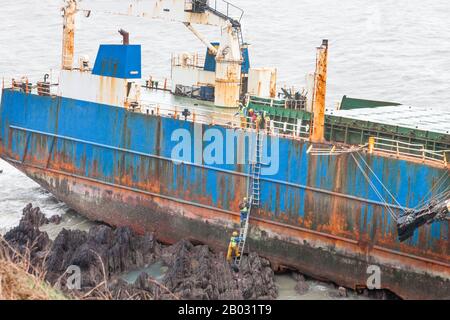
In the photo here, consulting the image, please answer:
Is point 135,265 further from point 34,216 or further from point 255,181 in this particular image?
point 34,216

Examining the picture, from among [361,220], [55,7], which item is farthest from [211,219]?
[55,7]

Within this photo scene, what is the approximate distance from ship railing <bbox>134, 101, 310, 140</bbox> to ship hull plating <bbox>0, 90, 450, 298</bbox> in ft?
1.36

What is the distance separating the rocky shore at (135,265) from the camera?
19.3 metres

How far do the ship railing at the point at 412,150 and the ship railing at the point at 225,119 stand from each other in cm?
221

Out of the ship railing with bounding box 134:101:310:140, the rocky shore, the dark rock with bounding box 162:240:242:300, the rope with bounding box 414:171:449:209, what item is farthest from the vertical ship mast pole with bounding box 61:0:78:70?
the rope with bounding box 414:171:449:209

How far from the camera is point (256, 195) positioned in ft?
73.4

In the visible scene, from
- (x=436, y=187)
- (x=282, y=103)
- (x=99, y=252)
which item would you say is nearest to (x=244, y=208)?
(x=99, y=252)

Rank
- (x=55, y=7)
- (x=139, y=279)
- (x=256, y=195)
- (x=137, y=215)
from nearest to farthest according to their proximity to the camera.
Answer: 1. (x=139, y=279)
2. (x=256, y=195)
3. (x=137, y=215)
4. (x=55, y=7)

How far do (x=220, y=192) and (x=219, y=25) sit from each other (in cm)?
627

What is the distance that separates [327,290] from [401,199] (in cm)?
322

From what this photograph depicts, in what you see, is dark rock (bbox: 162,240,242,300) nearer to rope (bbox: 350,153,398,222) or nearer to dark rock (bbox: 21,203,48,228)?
rope (bbox: 350,153,398,222)

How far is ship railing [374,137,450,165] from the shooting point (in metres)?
19.7

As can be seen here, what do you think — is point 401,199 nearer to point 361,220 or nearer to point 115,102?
point 361,220

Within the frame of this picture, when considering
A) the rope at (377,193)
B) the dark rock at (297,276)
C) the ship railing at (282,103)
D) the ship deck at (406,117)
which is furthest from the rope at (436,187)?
the ship railing at (282,103)
